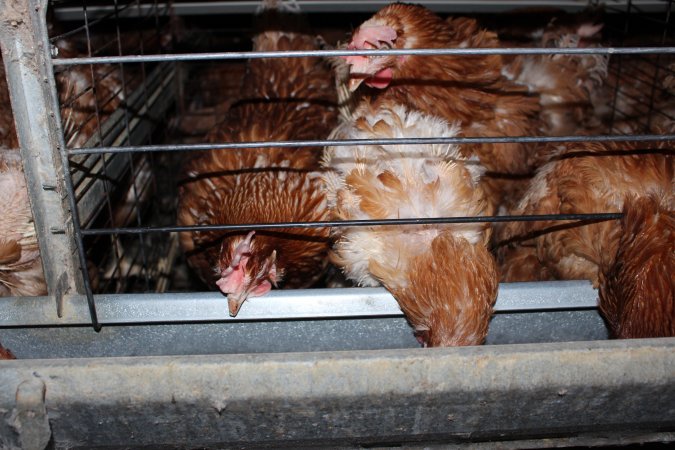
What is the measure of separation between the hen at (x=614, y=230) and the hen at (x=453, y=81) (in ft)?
0.63

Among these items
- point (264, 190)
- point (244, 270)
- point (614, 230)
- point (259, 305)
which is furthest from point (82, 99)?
point (614, 230)

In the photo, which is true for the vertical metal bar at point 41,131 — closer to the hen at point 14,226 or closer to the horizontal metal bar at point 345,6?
the hen at point 14,226

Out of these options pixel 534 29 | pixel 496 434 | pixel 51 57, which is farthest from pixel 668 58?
pixel 51 57

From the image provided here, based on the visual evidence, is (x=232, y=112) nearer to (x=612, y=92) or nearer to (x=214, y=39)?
(x=214, y=39)

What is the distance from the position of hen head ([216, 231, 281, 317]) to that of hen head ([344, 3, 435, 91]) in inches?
20.7

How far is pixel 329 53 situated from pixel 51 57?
511 millimetres

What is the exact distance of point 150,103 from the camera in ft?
7.10

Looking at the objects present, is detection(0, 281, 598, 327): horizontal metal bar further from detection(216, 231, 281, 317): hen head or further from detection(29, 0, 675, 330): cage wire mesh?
detection(29, 0, 675, 330): cage wire mesh

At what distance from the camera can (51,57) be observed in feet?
3.31

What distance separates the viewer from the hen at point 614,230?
123cm

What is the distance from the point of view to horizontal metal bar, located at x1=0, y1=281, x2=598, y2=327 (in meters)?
1.18

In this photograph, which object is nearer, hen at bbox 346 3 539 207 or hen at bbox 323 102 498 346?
hen at bbox 323 102 498 346

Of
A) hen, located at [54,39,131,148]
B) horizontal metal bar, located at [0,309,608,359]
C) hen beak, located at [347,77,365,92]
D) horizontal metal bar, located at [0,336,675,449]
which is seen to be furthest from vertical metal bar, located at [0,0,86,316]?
hen beak, located at [347,77,365,92]

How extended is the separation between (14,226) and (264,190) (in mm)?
659
